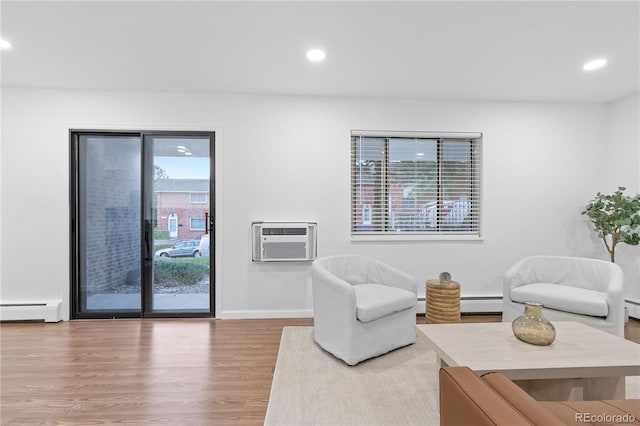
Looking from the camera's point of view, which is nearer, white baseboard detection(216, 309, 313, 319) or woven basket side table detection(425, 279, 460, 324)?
woven basket side table detection(425, 279, 460, 324)

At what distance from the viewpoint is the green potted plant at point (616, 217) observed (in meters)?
3.33

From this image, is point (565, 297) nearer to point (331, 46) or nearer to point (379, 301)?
point (379, 301)

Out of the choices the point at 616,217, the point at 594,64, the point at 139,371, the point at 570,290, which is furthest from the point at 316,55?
the point at 616,217

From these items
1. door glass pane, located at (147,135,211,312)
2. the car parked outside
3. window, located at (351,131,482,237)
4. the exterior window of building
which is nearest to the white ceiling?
window, located at (351,131,482,237)

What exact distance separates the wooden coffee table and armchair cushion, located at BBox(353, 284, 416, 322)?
51cm

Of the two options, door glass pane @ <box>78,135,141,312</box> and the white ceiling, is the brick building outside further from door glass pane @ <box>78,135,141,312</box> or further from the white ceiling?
the white ceiling

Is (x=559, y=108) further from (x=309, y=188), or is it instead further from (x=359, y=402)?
(x=359, y=402)

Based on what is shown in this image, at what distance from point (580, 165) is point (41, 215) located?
20.4 feet

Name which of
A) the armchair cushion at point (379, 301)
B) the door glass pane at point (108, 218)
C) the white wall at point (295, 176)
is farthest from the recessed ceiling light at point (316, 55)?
the door glass pane at point (108, 218)

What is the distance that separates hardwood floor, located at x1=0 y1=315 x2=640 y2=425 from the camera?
75.1 inches

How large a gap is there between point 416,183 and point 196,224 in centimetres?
265

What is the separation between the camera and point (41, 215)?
11.4 ft

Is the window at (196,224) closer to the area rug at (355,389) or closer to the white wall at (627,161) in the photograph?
the area rug at (355,389)

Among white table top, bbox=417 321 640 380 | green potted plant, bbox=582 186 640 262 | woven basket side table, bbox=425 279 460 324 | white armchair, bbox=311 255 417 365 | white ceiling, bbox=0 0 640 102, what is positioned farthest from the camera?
green potted plant, bbox=582 186 640 262
